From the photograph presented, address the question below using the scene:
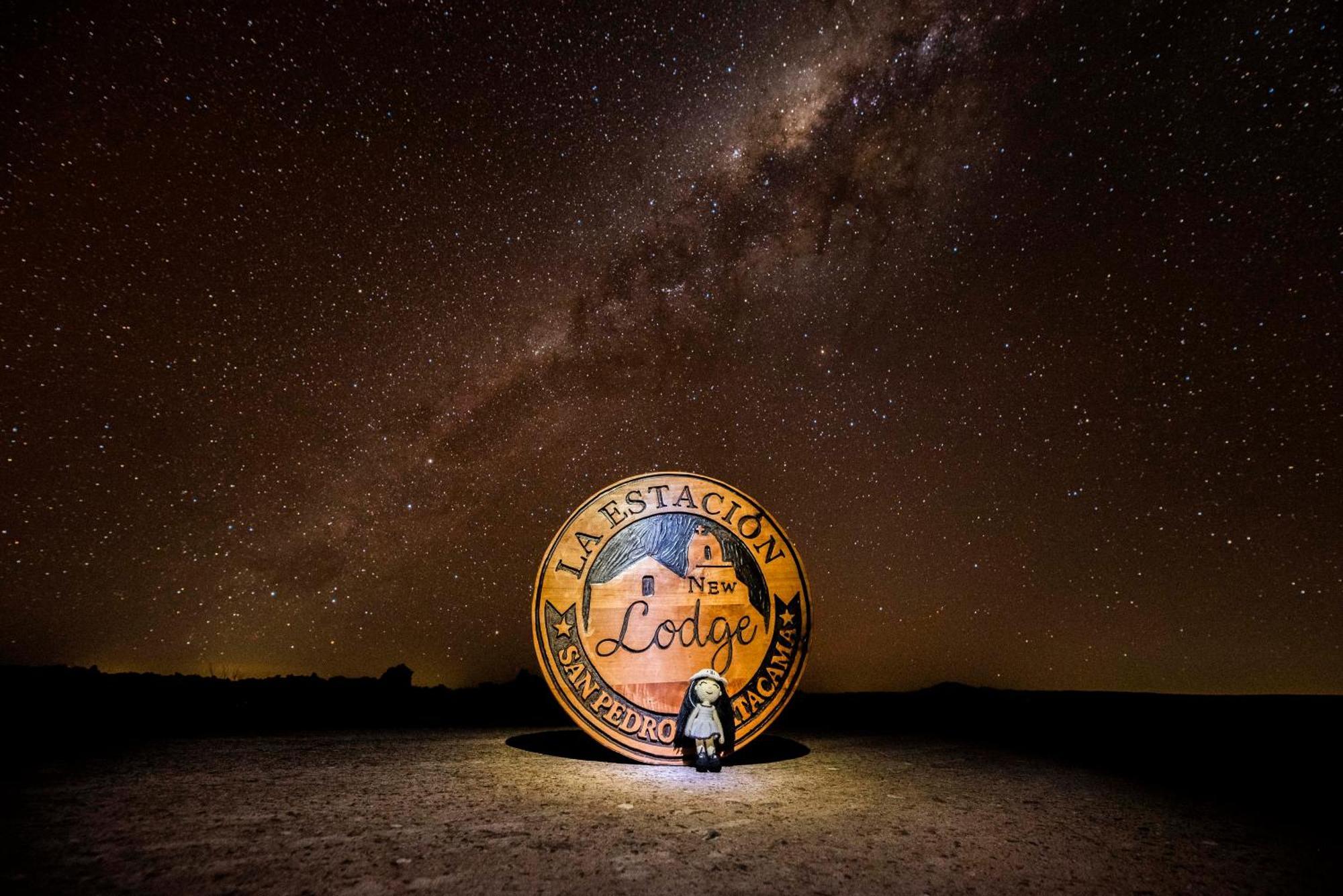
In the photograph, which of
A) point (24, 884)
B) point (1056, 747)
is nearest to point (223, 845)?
point (24, 884)

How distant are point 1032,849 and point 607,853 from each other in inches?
87.1

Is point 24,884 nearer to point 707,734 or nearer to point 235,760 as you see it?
point 235,760

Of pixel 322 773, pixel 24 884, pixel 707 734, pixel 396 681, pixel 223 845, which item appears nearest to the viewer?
pixel 24 884

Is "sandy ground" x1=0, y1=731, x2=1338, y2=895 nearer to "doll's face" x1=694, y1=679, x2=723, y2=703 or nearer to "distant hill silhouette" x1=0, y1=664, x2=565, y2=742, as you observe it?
"doll's face" x1=694, y1=679, x2=723, y2=703

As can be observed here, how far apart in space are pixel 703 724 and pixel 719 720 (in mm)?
135

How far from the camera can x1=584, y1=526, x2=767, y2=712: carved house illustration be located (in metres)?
5.26

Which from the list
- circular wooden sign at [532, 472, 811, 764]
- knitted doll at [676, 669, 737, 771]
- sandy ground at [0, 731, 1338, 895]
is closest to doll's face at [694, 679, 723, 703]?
knitted doll at [676, 669, 737, 771]

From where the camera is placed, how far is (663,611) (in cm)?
537

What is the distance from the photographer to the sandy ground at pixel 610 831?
277 cm

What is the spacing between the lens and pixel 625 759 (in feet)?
17.8

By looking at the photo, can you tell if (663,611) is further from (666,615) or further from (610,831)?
(610,831)

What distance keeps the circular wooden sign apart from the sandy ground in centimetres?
49

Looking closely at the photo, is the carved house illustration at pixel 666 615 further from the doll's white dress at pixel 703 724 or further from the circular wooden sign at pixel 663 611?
the doll's white dress at pixel 703 724

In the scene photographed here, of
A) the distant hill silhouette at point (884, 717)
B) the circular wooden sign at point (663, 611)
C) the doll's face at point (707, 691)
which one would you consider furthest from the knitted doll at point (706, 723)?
the distant hill silhouette at point (884, 717)
